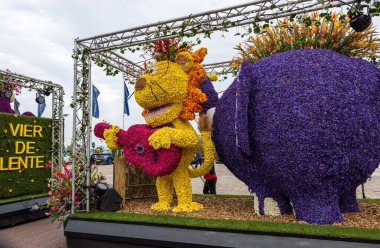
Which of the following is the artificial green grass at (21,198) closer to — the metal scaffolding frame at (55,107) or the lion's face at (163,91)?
the metal scaffolding frame at (55,107)

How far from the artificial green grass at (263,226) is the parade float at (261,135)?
1cm

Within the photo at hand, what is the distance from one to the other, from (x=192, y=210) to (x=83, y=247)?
187 cm

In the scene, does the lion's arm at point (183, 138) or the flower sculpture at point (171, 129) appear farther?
the flower sculpture at point (171, 129)

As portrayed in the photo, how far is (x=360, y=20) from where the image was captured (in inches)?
177

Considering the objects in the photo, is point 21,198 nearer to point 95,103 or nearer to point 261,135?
point 95,103

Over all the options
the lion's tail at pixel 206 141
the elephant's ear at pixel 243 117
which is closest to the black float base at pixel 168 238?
the elephant's ear at pixel 243 117

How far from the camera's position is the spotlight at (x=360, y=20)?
448cm

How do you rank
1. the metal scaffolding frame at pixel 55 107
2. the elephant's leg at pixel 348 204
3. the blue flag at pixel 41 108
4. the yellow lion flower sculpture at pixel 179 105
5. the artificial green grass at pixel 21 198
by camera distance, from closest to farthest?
the elephant's leg at pixel 348 204 < the yellow lion flower sculpture at pixel 179 105 < the artificial green grass at pixel 21 198 < the metal scaffolding frame at pixel 55 107 < the blue flag at pixel 41 108

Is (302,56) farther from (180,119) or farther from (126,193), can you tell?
(126,193)

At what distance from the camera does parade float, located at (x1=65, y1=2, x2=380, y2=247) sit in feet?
14.7

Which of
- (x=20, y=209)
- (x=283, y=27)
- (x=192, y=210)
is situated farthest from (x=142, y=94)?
(x=20, y=209)

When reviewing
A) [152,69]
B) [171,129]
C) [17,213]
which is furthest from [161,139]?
[17,213]

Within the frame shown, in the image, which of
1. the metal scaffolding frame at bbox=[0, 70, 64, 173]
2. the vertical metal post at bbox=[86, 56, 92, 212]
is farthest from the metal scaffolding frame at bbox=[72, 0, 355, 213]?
the metal scaffolding frame at bbox=[0, 70, 64, 173]

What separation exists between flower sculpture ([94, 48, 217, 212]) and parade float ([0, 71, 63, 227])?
2.52m
